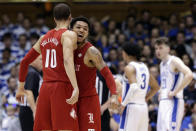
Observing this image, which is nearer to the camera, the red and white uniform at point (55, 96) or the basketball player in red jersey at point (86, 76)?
the red and white uniform at point (55, 96)

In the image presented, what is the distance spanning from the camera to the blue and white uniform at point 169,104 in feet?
24.0

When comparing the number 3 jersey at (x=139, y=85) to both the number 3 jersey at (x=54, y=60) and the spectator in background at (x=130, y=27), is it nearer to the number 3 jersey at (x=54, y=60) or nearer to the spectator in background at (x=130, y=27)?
the number 3 jersey at (x=54, y=60)

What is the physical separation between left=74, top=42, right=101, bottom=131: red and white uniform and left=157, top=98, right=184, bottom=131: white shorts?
1876mm

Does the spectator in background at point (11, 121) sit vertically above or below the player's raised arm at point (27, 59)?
below

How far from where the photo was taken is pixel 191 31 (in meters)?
13.8

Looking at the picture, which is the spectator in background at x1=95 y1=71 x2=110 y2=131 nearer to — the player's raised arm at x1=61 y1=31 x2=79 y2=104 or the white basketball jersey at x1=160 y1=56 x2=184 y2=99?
the white basketball jersey at x1=160 y1=56 x2=184 y2=99

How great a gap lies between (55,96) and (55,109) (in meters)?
0.17

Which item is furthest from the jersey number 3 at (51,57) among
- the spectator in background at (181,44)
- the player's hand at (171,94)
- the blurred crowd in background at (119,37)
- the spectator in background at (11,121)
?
the spectator in background at (181,44)

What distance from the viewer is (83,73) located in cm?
587

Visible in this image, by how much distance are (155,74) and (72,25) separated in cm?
550

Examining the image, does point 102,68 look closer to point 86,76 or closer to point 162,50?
point 86,76

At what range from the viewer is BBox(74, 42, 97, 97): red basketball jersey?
584cm

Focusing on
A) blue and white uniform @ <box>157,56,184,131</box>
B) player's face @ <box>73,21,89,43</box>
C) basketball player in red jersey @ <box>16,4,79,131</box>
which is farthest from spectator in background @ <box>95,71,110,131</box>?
basketball player in red jersey @ <box>16,4,79,131</box>

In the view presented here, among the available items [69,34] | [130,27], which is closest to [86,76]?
[69,34]
